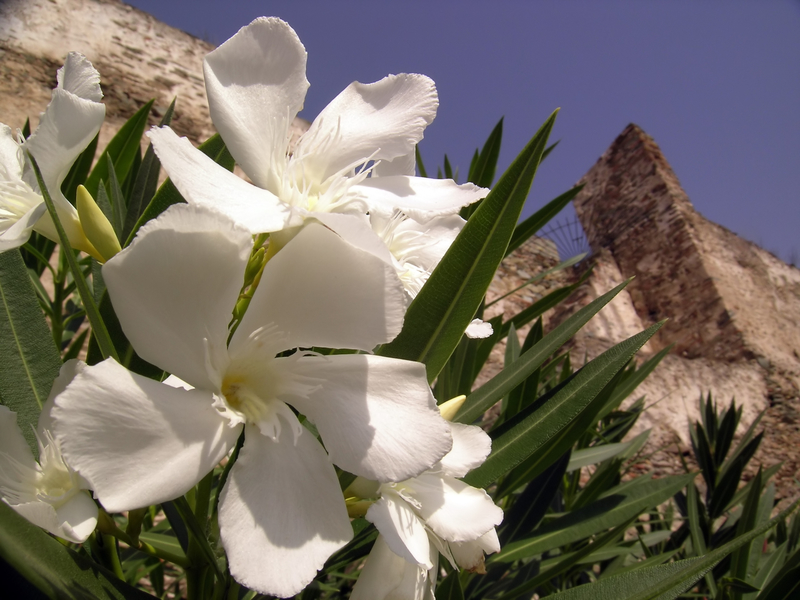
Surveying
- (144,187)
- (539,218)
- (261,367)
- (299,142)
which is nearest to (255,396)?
(261,367)

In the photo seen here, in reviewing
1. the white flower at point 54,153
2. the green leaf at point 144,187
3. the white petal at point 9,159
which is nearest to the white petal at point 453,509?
the white flower at point 54,153

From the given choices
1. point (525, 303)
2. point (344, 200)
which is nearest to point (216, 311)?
point (344, 200)

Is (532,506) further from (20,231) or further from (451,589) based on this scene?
(20,231)

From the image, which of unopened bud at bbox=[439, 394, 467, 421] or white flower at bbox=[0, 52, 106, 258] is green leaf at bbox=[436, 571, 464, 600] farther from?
white flower at bbox=[0, 52, 106, 258]

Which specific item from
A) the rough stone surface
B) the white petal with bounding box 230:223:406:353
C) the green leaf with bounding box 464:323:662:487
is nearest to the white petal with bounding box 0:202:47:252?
the white petal with bounding box 230:223:406:353

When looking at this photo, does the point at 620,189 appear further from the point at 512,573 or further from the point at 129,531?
the point at 129,531

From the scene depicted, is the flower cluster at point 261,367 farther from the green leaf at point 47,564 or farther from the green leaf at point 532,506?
the green leaf at point 532,506
